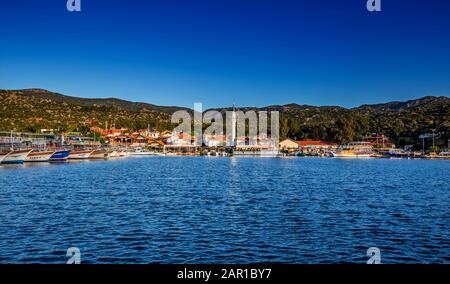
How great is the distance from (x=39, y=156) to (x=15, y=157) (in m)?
5.56

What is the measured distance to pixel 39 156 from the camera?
69000mm

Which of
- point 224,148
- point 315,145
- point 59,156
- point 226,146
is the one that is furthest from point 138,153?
point 315,145

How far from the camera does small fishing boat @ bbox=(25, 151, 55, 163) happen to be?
67.3 m

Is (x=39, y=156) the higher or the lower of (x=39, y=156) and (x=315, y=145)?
the lower

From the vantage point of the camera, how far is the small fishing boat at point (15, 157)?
62.9 meters

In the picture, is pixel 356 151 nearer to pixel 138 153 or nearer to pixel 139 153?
pixel 139 153

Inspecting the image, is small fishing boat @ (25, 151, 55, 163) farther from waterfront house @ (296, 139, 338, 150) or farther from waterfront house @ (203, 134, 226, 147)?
waterfront house @ (296, 139, 338, 150)

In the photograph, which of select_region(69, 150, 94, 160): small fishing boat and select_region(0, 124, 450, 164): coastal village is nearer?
select_region(69, 150, 94, 160): small fishing boat

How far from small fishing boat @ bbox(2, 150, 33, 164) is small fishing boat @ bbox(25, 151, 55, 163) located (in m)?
1.76

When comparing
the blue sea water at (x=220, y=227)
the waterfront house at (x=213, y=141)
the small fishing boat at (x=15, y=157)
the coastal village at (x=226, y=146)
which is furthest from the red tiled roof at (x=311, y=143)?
the blue sea water at (x=220, y=227)

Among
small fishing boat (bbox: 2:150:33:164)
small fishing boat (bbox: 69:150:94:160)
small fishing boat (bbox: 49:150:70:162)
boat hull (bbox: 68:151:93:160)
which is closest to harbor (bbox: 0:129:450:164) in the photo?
small fishing boat (bbox: 69:150:94:160)

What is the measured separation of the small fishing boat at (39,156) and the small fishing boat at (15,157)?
5.78 ft

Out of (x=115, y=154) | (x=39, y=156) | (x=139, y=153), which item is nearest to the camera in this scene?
(x=39, y=156)
